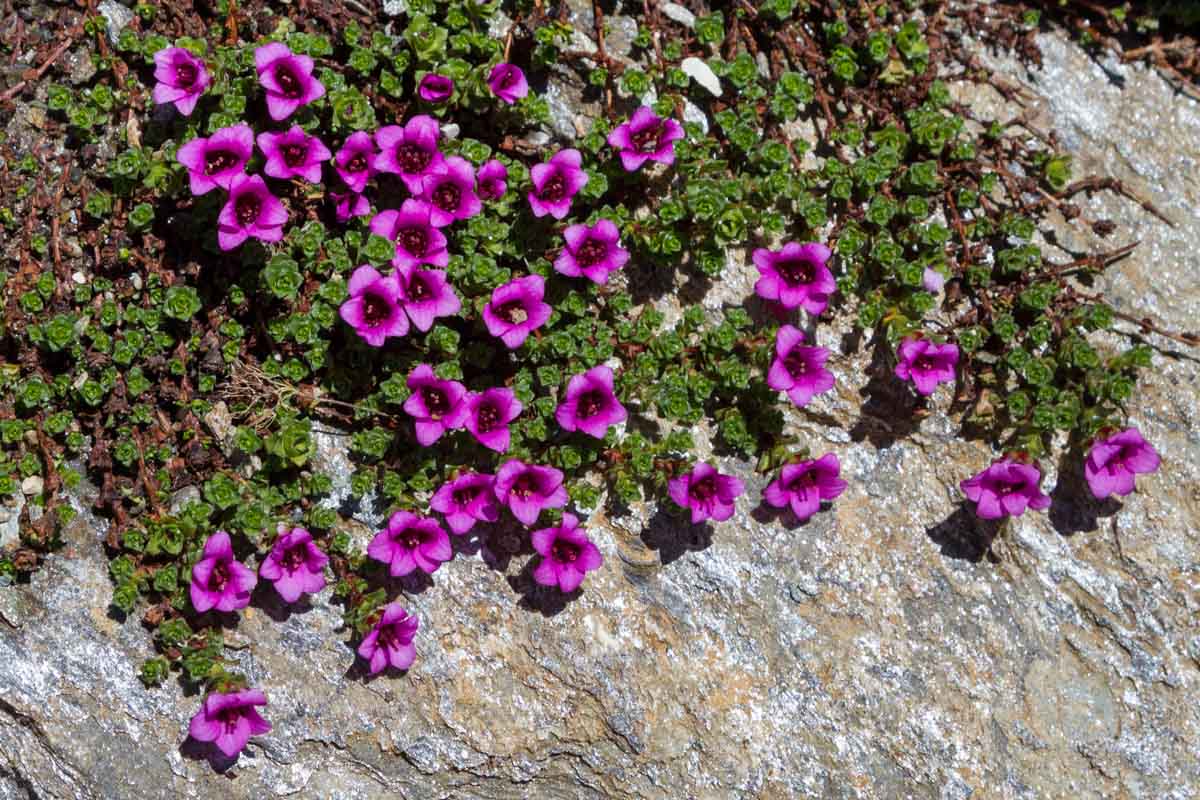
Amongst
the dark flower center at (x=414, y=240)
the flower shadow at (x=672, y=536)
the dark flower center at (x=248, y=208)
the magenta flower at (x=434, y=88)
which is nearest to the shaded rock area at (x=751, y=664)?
the flower shadow at (x=672, y=536)

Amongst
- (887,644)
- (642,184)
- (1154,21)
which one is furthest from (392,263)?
(1154,21)

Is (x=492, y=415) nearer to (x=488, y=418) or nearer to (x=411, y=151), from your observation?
(x=488, y=418)

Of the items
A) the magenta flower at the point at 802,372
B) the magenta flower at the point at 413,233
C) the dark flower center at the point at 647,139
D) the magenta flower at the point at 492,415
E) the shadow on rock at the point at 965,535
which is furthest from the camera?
the shadow on rock at the point at 965,535

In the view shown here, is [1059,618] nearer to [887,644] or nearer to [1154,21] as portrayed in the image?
[887,644]

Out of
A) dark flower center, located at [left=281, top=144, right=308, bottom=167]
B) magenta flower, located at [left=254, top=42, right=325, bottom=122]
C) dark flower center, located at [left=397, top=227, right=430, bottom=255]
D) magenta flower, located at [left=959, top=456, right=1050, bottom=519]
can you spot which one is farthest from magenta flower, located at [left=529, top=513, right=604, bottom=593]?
magenta flower, located at [left=254, top=42, right=325, bottom=122]

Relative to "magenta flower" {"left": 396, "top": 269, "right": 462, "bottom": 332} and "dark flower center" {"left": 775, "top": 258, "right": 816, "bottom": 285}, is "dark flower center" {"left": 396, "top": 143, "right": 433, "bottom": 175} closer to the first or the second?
"magenta flower" {"left": 396, "top": 269, "right": 462, "bottom": 332}

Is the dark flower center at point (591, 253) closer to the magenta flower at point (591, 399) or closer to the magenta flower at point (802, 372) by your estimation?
the magenta flower at point (591, 399)
